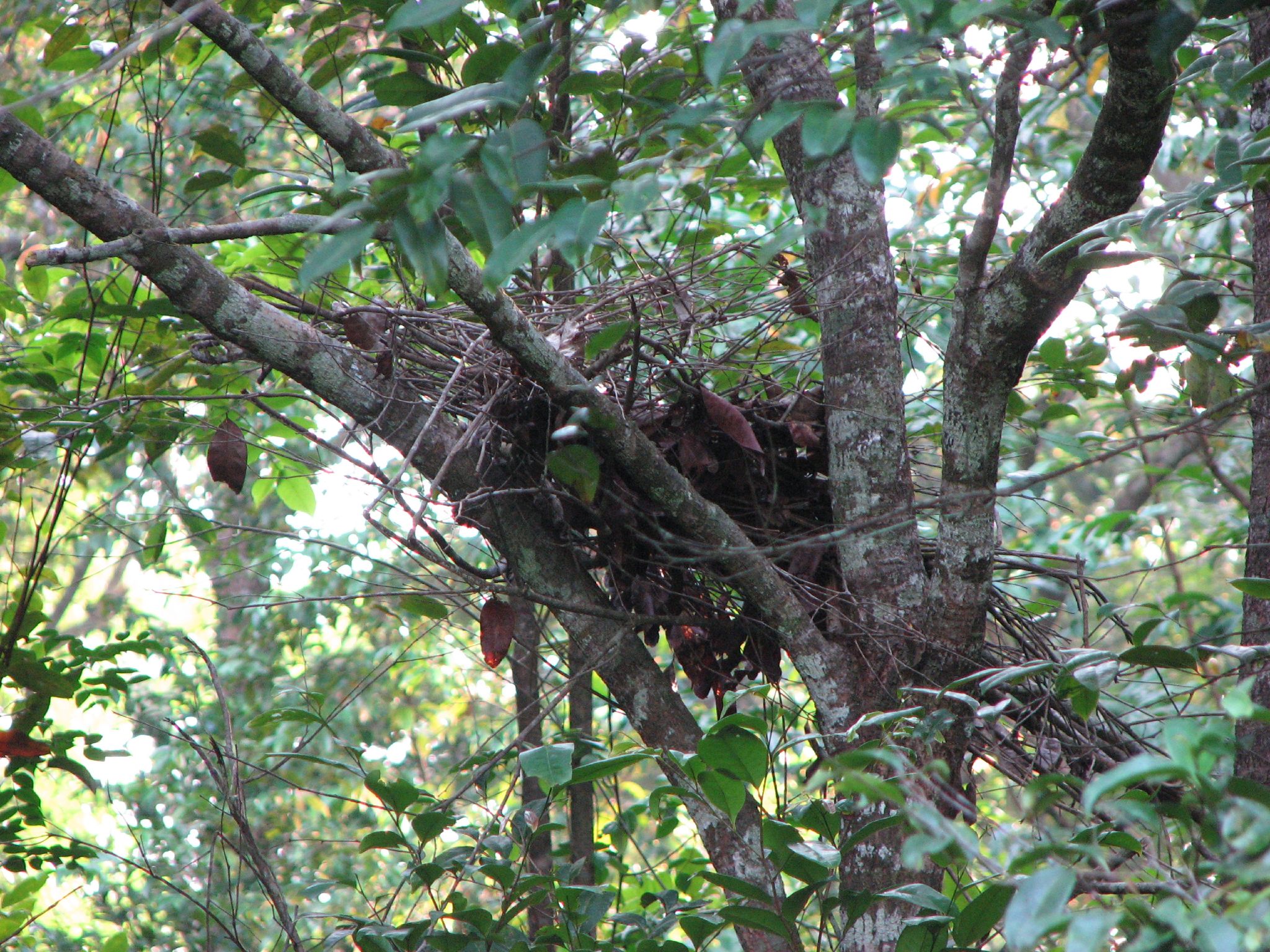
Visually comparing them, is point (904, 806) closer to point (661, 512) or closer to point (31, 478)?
point (661, 512)

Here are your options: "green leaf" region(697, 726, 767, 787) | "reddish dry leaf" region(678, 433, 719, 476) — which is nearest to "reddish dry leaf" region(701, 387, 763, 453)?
"reddish dry leaf" region(678, 433, 719, 476)

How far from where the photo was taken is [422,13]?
Result: 90cm

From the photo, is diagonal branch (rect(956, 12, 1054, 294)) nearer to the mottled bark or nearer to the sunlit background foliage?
the sunlit background foliage

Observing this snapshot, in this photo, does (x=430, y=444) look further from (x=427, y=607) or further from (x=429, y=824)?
(x=429, y=824)

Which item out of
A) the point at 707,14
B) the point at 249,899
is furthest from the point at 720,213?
the point at 249,899

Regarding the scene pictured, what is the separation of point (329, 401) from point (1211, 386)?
4.37ft

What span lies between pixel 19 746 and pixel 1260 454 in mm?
2181

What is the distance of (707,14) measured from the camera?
2316 millimetres

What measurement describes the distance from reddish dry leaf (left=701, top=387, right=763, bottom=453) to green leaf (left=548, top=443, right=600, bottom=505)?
266 millimetres

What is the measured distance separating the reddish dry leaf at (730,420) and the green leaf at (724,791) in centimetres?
58

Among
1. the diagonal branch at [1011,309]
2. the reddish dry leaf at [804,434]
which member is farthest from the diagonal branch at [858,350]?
the diagonal branch at [1011,309]

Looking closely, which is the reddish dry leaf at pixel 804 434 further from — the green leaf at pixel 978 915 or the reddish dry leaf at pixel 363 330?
the green leaf at pixel 978 915

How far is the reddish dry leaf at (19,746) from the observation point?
178 centimetres

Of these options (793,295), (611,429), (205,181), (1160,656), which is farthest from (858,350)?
(205,181)
